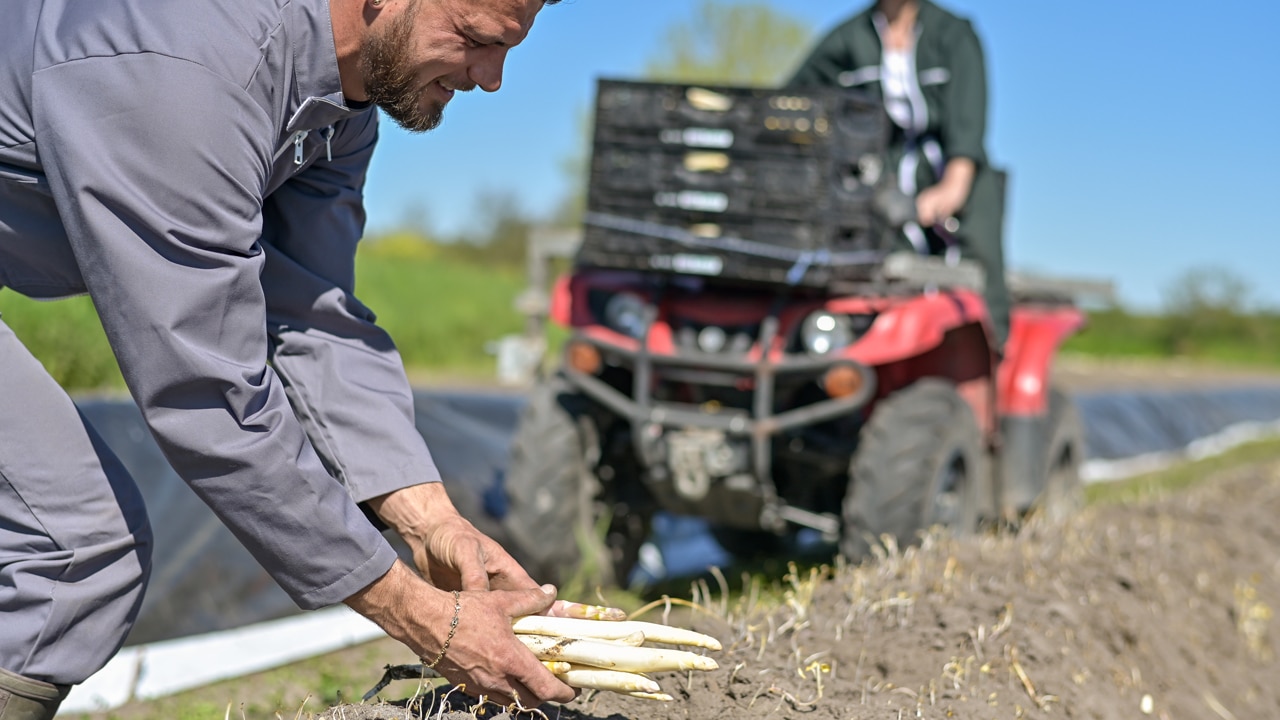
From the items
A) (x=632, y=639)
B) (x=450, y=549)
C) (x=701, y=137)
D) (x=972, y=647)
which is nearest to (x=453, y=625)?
(x=450, y=549)

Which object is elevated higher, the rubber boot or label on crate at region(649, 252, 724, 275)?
label on crate at region(649, 252, 724, 275)

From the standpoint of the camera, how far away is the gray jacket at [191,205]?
1844 mm

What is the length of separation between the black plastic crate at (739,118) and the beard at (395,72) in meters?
2.88

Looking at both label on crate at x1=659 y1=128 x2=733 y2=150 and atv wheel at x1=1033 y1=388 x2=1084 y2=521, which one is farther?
atv wheel at x1=1033 y1=388 x2=1084 y2=521

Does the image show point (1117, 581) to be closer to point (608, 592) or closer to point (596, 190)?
point (608, 592)

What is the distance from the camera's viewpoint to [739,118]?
502cm

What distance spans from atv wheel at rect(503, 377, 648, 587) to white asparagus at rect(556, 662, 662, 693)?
2.87m

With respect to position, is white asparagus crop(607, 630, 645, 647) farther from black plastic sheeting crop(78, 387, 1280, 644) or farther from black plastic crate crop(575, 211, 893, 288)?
black plastic crate crop(575, 211, 893, 288)

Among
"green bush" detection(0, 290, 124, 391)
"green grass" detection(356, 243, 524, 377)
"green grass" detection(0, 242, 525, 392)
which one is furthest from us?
"green grass" detection(356, 243, 524, 377)

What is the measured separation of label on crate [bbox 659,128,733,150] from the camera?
5.04 meters

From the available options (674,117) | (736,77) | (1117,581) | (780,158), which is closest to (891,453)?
(1117,581)

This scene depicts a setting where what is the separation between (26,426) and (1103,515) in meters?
4.98

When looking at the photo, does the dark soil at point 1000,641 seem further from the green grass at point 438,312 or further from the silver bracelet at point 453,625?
the green grass at point 438,312

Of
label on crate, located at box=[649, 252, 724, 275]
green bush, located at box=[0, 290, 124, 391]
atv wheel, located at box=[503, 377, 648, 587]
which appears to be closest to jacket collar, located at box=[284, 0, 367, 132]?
label on crate, located at box=[649, 252, 724, 275]
